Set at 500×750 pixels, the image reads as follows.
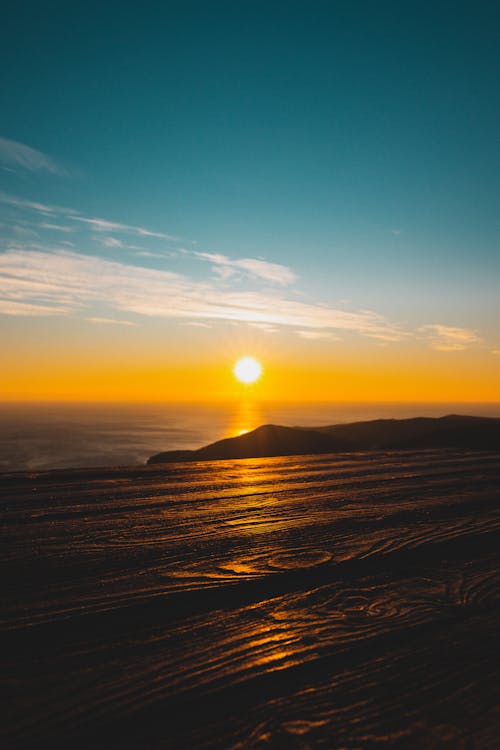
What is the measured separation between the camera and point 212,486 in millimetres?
3846

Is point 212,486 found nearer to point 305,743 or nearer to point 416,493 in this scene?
point 416,493

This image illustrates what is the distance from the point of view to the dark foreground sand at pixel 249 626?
3.51ft

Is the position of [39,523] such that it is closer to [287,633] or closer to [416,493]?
[287,633]

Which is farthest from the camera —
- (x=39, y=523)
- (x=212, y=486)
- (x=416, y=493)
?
(x=212, y=486)

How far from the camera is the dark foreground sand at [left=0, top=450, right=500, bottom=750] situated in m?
1.07

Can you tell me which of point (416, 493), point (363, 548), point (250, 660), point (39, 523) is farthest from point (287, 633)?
point (416, 493)

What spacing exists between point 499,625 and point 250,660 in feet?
2.84

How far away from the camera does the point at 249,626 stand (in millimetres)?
1496

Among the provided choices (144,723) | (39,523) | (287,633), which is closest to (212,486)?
(39,523)

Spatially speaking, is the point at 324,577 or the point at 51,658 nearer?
the point at 51,658

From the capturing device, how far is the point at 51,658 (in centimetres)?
130

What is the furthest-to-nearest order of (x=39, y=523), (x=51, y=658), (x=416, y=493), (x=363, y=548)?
1. (x=416, y=493)
2. (x=39, y=523)
3. (x=363, y=548)
4. (x=51, y=658)

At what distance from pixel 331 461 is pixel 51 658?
416 centimetres

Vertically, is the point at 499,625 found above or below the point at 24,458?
above
